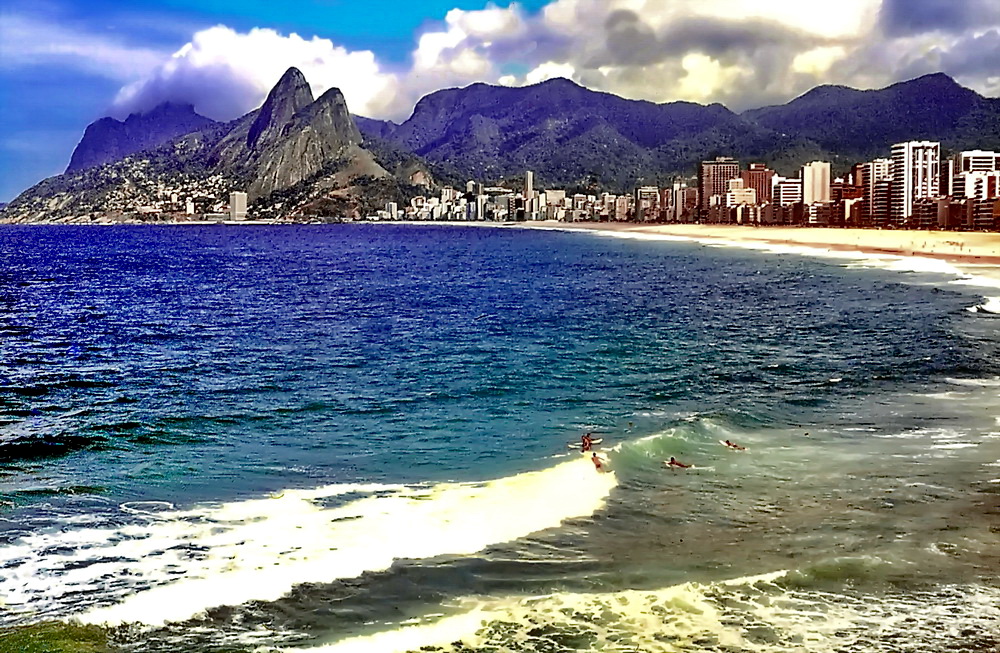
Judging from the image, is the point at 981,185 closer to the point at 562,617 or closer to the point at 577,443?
the point at 577,443

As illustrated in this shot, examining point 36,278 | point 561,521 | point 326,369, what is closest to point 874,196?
point 36,278

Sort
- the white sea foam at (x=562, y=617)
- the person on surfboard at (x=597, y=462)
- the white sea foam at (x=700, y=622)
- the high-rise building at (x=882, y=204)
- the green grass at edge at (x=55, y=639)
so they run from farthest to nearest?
the high-rise building at (x=882, y=204) < the person on surfboard at (x=597, y=462) < the white sea foam at (x=562, y=617) < the white sea foam at (x=700, y=622) < the green grass at edge at (x=55, y=639)

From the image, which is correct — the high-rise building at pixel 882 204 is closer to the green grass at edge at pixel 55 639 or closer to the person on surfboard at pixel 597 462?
the person on surfboard at pixel 597 462

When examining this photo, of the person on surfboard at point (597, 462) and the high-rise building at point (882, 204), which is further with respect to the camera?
the high-rise building at point (882, 204)

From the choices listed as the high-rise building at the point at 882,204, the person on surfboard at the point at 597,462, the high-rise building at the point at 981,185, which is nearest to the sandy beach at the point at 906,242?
the high-rise building at the point at 981,185

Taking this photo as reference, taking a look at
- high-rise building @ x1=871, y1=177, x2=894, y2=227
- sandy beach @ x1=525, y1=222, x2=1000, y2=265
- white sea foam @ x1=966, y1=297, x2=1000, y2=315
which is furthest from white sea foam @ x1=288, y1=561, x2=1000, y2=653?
high-rise building @ x1=871, y1=177, x2=894, y2=227

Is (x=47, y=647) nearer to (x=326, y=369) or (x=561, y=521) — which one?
(x=561, y=521)

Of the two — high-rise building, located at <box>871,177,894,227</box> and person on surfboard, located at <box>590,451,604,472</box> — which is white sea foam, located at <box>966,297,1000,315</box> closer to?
person on surfboard, located at <box>590,451,604,472</box>

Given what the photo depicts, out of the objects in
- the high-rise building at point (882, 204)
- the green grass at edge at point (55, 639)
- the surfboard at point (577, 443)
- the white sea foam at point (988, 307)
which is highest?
the high-rise building at point (882, 204)
